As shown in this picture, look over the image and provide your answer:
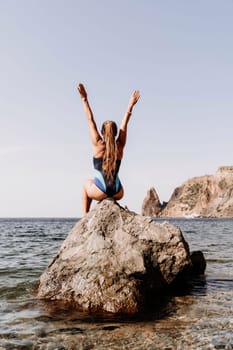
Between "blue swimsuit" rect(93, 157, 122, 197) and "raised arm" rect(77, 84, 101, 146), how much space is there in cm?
44

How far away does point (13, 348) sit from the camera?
456cm

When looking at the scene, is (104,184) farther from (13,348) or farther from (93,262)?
(13,348)

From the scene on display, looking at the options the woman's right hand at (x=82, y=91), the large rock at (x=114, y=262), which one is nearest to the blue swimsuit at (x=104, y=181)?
the large rock at (x=114, y=262)

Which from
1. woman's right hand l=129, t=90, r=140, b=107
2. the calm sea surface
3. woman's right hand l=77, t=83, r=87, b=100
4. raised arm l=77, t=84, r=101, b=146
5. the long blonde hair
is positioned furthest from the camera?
woman's right hand l=129, t=90, r=140, b=107

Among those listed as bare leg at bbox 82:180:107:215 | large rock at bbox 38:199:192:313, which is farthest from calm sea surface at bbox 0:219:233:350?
bare leg at bbox 82:180:107:215

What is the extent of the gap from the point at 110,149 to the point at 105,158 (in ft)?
0.71

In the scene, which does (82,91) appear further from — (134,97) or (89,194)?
(89,194)

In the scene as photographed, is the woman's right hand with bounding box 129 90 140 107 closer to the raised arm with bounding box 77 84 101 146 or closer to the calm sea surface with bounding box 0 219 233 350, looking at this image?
the raised arm with bounding box 77 84 101 146

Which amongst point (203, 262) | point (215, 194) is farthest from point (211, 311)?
point (215, 194)

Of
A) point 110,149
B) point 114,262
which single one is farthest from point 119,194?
point 114,262

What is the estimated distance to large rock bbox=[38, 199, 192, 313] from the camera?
6.35 m

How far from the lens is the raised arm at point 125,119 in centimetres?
802

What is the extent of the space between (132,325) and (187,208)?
7575 inches

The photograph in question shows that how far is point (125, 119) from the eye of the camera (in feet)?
26.7
